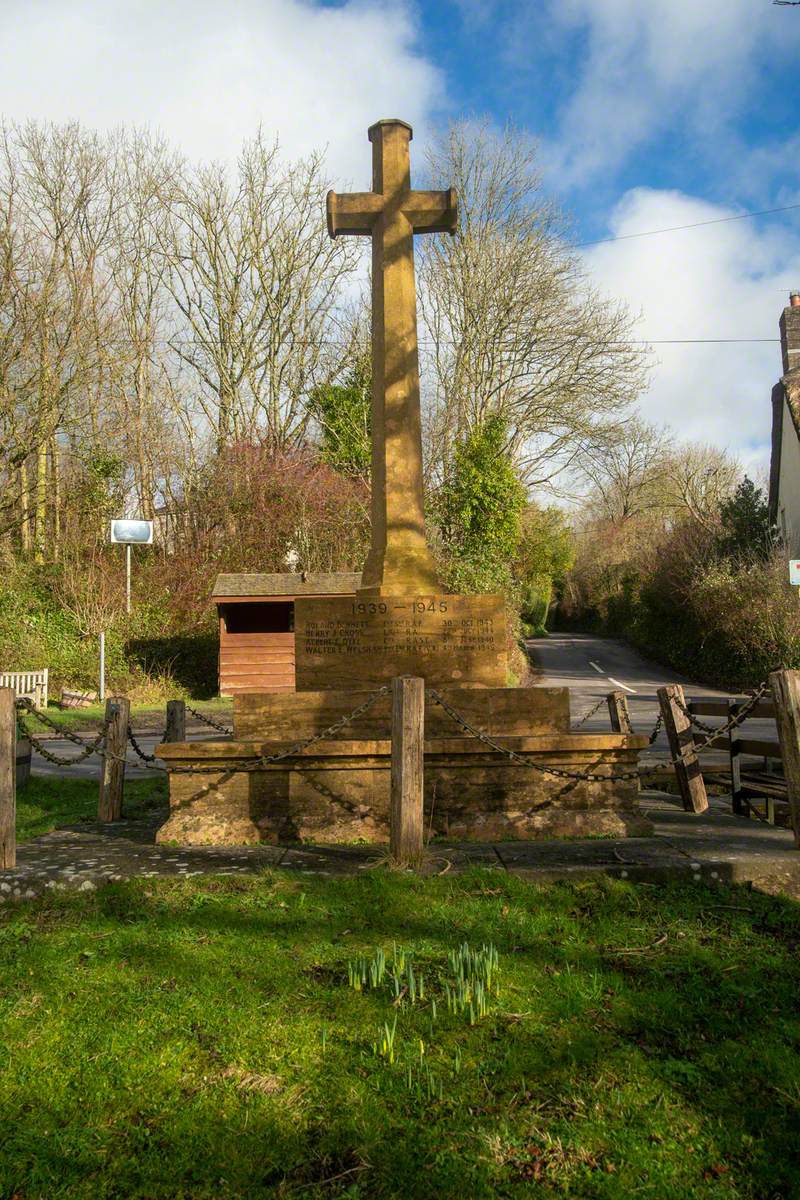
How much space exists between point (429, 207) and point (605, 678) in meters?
20.2

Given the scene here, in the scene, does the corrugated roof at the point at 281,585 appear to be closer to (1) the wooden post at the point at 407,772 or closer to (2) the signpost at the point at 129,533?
(2) the signpost at the point at 129,533

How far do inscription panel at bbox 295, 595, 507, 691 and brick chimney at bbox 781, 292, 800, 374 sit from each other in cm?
2660

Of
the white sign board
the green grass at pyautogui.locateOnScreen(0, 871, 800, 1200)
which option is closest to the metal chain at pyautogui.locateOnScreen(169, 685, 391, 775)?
the green grass at pyautogui.locateOnScreen(0, 871, 800, 1200)

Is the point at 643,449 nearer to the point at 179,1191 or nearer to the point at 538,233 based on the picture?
the point at 538,233

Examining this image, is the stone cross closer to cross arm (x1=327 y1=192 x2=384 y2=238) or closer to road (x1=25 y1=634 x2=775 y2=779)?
cross arm (x1=327 y1=192 x2=384 y2=238)

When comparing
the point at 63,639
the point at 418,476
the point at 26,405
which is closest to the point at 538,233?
Answer: the point at 26,405

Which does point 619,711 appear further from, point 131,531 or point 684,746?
point 131,531

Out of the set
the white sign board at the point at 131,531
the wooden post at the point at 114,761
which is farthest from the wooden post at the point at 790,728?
the white sign board at the point at 131,531

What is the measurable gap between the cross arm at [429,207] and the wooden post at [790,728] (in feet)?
15.2

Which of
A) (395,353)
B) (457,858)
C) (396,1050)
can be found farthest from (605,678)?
(396,1050)

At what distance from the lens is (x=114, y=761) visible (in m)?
7.02

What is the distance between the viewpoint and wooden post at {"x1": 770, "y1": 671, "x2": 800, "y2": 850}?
5426 millimetres

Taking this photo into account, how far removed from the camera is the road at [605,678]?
1568 cm

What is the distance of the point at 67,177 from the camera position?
81.9 feet
